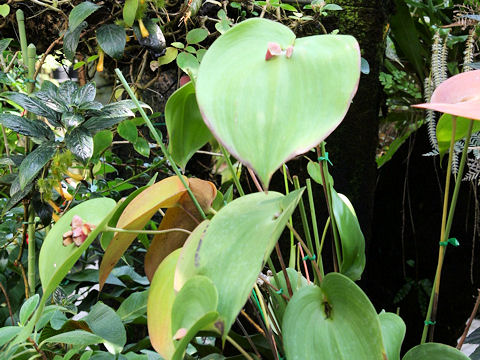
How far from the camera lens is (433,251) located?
5.32 ft

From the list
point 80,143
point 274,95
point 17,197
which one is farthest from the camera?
point 17,197

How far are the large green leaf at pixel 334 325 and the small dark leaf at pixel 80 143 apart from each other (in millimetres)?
396

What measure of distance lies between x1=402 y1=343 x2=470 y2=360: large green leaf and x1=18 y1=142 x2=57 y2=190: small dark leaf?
57cm

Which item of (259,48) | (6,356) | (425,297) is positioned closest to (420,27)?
(425,297)

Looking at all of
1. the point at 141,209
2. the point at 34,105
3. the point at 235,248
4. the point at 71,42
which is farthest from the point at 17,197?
the point at 235,248

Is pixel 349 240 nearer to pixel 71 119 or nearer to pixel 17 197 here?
pixel 71 119

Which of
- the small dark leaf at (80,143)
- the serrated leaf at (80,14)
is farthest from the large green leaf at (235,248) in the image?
the serrated leaf at (80,14)

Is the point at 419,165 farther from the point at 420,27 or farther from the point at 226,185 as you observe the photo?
the point at 226,185

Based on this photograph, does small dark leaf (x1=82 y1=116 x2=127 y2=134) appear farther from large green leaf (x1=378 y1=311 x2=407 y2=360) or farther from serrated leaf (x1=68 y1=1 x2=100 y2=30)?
large green leaf (x1=378 y1=311 x2=407 y2=360)

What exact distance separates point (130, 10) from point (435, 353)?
2.40 feet

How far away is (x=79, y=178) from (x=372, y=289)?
114 cm

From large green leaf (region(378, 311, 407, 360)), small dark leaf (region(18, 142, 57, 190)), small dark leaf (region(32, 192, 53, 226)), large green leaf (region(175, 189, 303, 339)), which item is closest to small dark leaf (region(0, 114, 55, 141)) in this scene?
small dark leaf (region(18, 142, 57, 190))

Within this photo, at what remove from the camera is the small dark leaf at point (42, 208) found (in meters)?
0.90

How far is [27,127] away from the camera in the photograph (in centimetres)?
80
